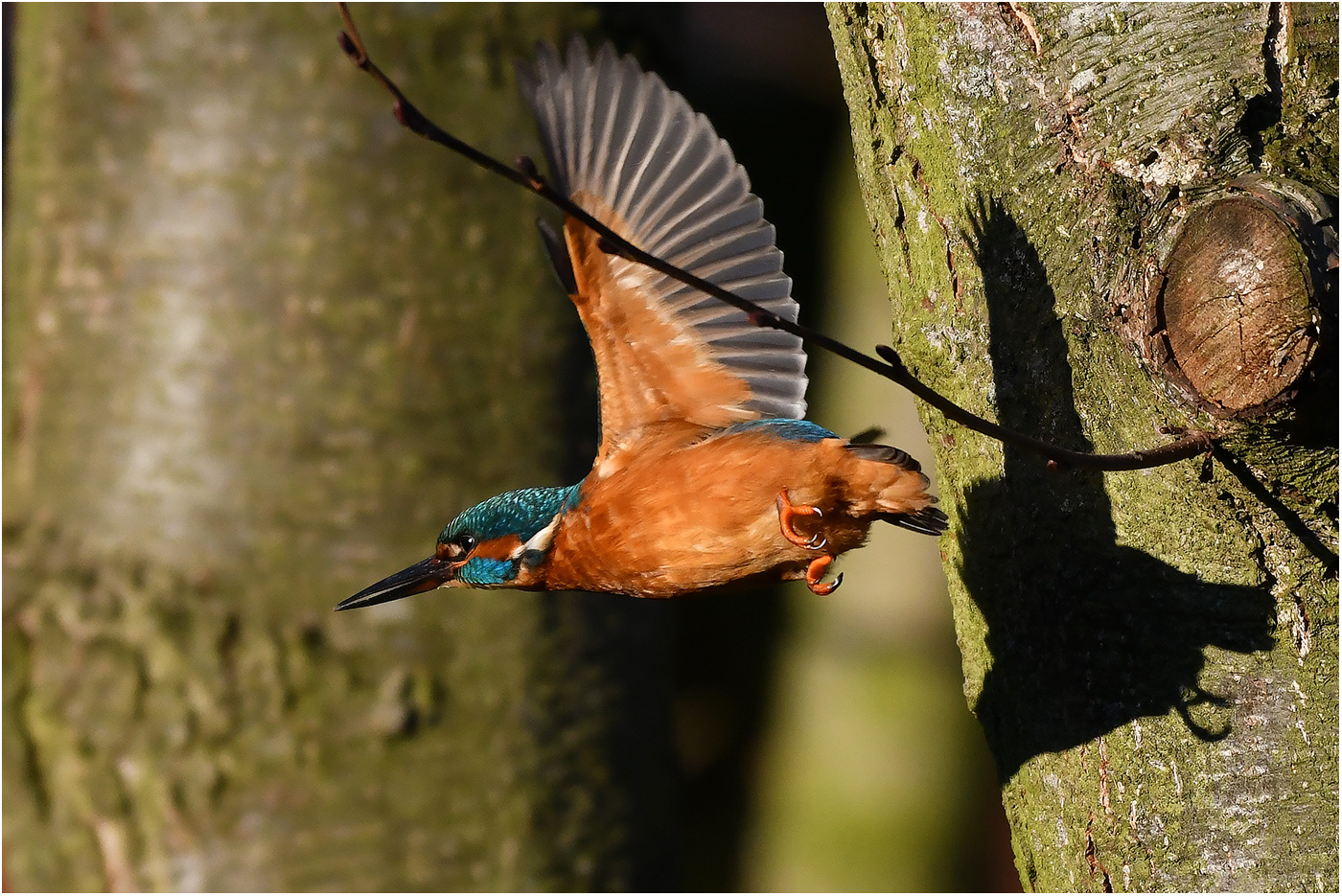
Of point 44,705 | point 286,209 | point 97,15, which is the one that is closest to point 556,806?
point 44,705

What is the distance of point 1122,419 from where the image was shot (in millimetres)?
1826

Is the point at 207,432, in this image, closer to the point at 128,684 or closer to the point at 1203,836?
the point at 128,684

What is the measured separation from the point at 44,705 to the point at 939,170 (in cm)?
318

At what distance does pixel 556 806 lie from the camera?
4.05m

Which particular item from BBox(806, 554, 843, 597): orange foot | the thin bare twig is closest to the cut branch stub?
the thin bare twig

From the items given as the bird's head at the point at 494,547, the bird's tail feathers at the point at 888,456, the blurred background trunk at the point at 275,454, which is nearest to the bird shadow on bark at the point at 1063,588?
the bird's tail feathers at the point at 888,456

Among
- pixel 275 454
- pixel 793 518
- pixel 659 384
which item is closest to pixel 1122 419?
pixel 793 518

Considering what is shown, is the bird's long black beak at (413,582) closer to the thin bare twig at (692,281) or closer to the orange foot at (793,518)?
the orange foot at (793,518)

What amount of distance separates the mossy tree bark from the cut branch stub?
8.62ft

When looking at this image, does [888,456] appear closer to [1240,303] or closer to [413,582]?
[1240,303]

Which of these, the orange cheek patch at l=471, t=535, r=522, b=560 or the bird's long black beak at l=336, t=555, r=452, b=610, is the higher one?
the orange cheek patch at l=471, t=535, r=522, b=560

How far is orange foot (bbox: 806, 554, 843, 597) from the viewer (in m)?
2.52

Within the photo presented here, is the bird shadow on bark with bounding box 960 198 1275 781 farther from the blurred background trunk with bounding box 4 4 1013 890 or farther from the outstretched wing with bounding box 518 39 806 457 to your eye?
the blurred background trunk with bounding box 4 4 1013 890

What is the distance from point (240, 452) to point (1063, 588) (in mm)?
2650
